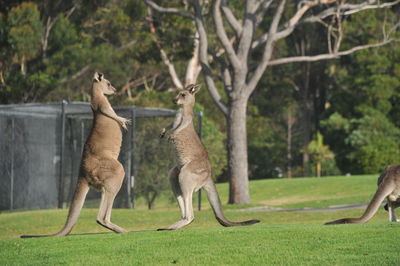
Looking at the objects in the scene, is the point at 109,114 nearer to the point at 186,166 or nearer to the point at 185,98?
the point at 185,98

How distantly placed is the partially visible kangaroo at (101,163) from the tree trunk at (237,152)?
1470 cm

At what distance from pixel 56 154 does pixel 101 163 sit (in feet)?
42.8

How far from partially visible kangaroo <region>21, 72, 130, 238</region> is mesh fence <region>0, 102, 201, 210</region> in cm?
981

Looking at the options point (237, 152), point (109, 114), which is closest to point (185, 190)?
point (109, 114)

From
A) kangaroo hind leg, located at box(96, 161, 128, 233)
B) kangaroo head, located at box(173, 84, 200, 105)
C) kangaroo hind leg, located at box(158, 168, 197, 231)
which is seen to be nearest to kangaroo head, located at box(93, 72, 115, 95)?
kangaroo head, located at box(173, 84, 200, 105)

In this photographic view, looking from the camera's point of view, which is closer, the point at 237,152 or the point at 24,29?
the point at 237,152

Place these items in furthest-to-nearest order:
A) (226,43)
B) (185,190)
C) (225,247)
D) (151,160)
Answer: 1. (226,43)
2. (151,160)
3. (185,190)
4. (225,247)

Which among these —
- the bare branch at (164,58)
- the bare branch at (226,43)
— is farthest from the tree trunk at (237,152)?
the bare branch at (164,58)

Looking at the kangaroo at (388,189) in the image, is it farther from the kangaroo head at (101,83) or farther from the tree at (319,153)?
the tree at (319,153)

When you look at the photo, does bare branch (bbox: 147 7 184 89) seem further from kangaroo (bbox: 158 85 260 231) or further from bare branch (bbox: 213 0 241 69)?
kangaroo (bbox: 158 85 260 231)

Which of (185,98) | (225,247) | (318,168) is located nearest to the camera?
(225,247)

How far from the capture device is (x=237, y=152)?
28.3 metres

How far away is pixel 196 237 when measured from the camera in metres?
12.5

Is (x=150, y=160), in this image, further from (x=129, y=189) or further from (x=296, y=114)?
(x=296, y=114)
